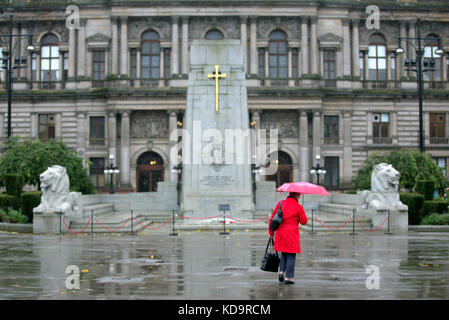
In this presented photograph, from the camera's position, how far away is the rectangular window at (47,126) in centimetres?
6356

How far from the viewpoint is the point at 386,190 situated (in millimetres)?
26766

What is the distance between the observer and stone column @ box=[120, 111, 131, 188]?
6014 centimetres

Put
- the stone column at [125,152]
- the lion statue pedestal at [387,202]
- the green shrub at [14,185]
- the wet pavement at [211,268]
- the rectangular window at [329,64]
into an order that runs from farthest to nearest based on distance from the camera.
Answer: the rectangular window at [329,64] < the stone column at [125,152] < the green shrub at [14,185] < the lion statue pedestal at [387,202] < the wet pavement at [211,268]

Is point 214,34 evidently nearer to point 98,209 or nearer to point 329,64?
point 329,64

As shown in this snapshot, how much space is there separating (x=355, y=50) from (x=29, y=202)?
1710 inches

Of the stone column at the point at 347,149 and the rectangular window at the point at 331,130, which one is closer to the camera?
the stone column at the point at 347,149

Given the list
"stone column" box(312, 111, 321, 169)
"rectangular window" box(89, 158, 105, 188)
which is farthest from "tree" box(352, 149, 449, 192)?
"rectangular window" box(89, 158, 105, 188)

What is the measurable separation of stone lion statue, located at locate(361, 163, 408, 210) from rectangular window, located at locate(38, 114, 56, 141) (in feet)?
143

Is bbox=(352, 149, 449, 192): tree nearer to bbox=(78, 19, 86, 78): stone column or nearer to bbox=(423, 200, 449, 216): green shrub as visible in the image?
bbox=(423, 200, 449, 216): green shrub

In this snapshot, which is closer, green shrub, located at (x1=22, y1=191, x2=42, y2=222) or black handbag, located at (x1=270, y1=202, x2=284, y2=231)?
black handbag, located at (x1=270, y1=202, x2=284, y2=231)

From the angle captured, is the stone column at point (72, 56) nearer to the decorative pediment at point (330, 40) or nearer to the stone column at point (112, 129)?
the stone column at point (112, 129)

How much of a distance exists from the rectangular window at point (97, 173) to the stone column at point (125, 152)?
105 inches

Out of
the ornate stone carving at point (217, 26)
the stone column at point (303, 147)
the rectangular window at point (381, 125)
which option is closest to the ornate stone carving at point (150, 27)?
the ornate stone carving at point (217, 26)
